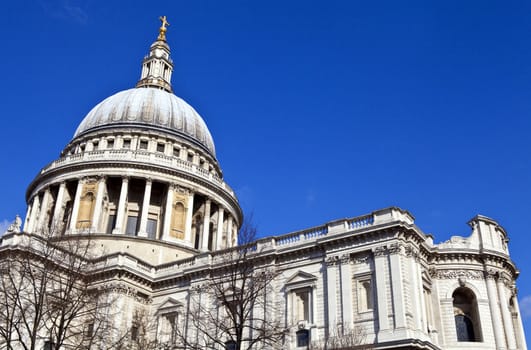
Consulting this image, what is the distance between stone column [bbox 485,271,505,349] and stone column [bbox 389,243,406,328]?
30.6 ft

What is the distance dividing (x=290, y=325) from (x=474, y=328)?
41.9 feet

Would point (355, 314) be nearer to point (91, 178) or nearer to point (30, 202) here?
point (91, 178)

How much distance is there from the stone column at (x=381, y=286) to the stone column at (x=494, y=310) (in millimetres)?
9617

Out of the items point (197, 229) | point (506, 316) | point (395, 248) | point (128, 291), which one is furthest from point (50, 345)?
point (506, 316)

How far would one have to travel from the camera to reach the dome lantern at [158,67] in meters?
73.5

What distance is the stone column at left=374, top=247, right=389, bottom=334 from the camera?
33.5 m

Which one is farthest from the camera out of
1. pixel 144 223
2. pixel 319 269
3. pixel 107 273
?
pixel 144 223

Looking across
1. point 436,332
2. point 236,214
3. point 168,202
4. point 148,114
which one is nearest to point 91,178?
point 168,202

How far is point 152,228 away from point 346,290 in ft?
83.0

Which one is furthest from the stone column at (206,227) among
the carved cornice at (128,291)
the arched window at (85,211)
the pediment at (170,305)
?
the pediment at (170,305)

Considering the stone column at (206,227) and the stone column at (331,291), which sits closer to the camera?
the stone column at (331,291)

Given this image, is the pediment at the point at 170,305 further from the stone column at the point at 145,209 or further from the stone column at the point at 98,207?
the stone column at the point at 98,207

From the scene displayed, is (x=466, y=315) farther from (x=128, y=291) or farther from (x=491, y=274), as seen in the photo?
(x=128, y=291)

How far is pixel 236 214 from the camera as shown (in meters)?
64.0
